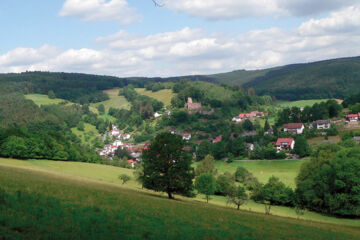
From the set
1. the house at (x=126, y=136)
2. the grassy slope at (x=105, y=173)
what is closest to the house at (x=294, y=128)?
the grassy slope at (x=105, y=173)

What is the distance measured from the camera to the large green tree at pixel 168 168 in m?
40.1

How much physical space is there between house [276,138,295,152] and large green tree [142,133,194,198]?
280ft

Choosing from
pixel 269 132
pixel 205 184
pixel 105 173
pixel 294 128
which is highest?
pixel 294 128

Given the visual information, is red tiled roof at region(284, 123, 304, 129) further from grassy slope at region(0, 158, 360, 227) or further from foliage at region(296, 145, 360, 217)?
foliage at region(296, 145, 360, 217)

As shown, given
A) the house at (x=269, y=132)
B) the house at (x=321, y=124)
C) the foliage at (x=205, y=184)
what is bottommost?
the foliage at (x=205, y=184)

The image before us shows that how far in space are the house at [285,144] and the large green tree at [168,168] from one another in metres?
85.4

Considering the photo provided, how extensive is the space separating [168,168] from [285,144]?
295 feet

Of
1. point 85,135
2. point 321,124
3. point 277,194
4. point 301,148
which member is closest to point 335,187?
point 277,194

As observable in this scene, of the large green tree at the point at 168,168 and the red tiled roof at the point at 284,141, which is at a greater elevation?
the large green tree at the point at 168,168

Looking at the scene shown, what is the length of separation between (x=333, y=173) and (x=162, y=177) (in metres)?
28.1

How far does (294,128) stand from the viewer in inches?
5512

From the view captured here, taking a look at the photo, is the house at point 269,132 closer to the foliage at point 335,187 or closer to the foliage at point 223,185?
the foliage at point 223,185

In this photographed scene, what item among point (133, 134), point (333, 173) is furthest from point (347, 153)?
point (133, 134)

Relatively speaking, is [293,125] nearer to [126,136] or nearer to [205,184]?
[205,184]
